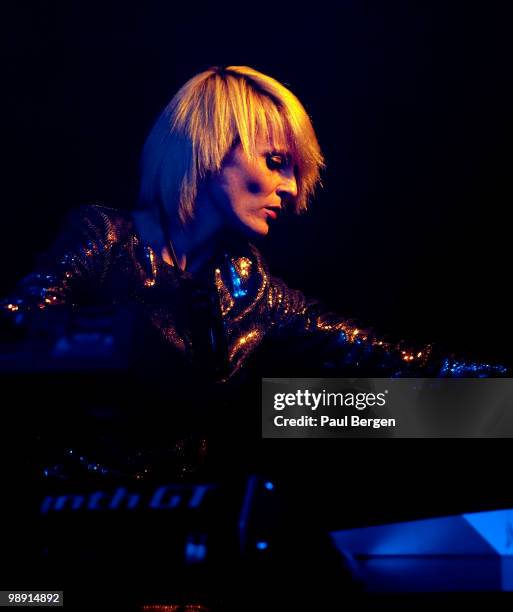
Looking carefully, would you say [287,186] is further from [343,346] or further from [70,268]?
[70,268]

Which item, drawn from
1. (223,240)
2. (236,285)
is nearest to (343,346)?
(236,285)

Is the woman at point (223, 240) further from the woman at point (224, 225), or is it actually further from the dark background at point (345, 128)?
the dark background at point (345, 128)

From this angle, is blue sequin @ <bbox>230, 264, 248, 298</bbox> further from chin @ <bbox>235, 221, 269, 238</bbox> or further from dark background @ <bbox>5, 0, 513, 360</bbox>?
dark background @ <bbox>5, 0, 513, 360</bbox>

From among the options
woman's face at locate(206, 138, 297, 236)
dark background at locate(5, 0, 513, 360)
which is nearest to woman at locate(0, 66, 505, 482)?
woman's face at locate(206, 138, 297, 236)

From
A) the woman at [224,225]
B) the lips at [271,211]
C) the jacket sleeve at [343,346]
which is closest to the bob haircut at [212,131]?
the woman at [224,225]

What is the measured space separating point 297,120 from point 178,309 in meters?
0.57

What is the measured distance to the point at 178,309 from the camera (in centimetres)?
136

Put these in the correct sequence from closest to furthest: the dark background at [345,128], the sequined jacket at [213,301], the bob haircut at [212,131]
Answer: the sequined jacket at [213,301], the bob haircut at [212,131], the dark background at [345,128]

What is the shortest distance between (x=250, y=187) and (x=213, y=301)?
0.30m

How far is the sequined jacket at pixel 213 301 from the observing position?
1.31m

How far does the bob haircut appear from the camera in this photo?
146cm

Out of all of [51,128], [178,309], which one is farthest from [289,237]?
[51,128]

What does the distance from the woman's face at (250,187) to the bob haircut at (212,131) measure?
0.07 feet

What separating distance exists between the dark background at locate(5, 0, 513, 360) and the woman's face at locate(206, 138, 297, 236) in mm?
201
